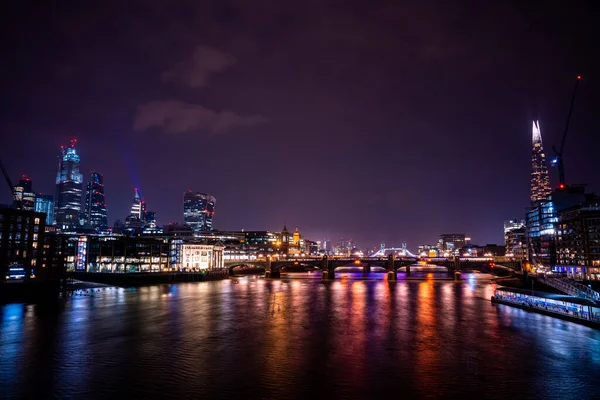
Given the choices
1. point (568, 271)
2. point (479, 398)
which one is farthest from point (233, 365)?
point (568, 271)

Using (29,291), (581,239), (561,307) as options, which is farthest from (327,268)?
(561,307)

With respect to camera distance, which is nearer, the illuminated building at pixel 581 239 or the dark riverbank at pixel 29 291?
the dark riverbank at pixel 29 291

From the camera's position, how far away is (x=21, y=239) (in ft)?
354

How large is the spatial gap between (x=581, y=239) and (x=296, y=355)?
13944cm

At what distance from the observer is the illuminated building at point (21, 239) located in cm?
10281

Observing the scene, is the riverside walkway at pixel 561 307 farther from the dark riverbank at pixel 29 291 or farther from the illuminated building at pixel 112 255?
the illuminated building at pixel 112 255

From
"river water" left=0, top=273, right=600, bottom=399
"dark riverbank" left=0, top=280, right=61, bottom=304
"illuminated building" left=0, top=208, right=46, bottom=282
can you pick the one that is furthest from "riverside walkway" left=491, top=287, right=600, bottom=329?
"illuminated building" left=0, top=208, right=46, bottom=282

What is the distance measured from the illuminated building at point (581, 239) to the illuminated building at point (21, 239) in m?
157

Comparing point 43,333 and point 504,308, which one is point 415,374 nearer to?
point 43,333

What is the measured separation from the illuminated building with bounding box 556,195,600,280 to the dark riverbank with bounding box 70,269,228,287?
136 meters

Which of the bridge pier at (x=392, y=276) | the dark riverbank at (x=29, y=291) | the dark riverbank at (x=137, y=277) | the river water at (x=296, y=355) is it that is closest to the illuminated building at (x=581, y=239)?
the bridge pier at (x=392, y=276)

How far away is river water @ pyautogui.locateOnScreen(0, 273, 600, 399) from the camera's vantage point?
2797cm

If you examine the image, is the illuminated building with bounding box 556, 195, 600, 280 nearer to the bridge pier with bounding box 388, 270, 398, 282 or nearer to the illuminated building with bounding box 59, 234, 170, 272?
the bridge pier with bounding box 388, 270, 398, 282

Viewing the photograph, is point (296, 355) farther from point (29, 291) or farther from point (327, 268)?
point (327, 268)
